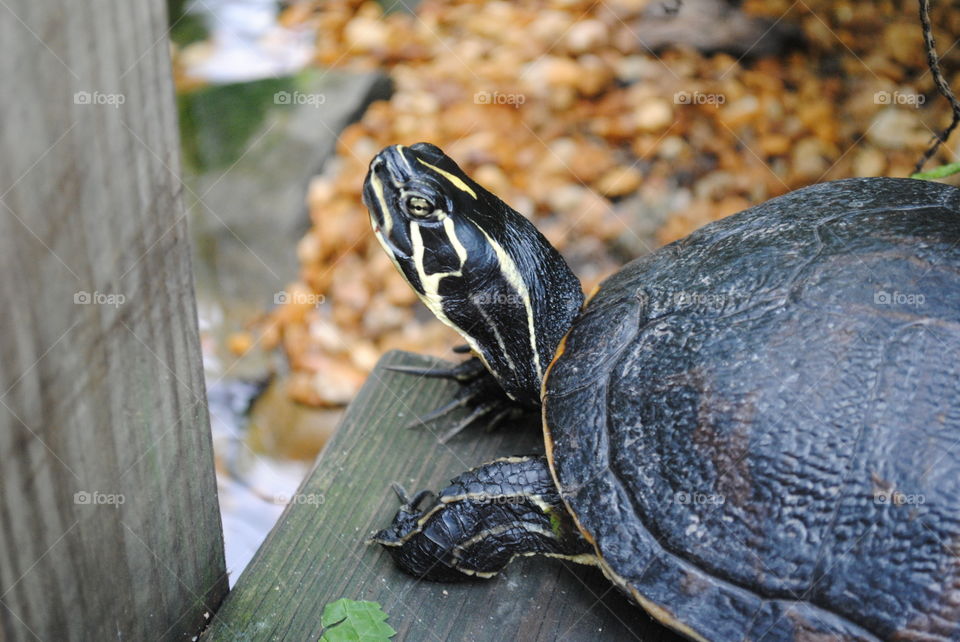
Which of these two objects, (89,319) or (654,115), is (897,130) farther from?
(89,319)

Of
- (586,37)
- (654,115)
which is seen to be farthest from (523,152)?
(586,37)

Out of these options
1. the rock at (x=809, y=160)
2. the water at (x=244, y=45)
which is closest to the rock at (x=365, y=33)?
the water at (x=244, y=45)

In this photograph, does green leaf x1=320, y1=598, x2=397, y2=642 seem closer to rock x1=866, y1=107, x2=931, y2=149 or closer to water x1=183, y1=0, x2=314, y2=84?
rock x1=866, y1=107, x2=931, y2=149

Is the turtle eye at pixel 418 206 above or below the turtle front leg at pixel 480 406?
above

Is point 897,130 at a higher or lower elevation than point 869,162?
higher

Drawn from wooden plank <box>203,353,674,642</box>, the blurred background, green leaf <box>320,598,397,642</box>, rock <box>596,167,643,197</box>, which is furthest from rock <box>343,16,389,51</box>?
green leaf <box>320,598,397,642</box>

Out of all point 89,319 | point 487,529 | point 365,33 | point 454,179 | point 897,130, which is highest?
point 89,319

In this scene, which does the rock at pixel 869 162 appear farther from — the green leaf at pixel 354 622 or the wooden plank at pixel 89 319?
the wooden plank at pixel 89 319

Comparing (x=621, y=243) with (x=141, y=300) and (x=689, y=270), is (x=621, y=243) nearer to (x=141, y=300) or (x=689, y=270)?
(x=689, y=270)
